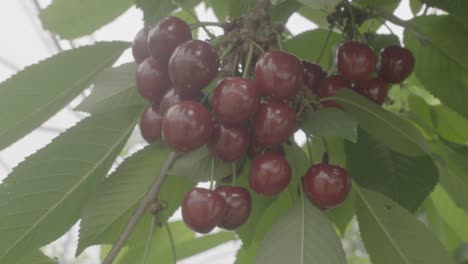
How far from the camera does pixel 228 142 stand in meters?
0.92

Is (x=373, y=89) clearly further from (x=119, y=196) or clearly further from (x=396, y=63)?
(x=119, y=196)

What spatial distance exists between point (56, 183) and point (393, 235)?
25.6 inches

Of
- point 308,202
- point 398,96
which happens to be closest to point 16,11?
point 398,96

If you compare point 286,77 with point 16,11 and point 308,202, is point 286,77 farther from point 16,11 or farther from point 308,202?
point 16,11

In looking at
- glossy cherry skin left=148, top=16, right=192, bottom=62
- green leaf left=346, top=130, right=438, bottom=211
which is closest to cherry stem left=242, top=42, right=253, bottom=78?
glossy cherry skin left=148, top=16, right=192, bottom=62

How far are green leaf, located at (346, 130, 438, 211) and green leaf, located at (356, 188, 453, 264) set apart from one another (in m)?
0.04

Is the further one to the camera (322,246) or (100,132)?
(100,132)

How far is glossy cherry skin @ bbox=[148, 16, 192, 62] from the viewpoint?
0.98 m

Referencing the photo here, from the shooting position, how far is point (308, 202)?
40.8 inches

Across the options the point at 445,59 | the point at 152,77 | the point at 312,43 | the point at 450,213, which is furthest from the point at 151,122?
the point at 450,213

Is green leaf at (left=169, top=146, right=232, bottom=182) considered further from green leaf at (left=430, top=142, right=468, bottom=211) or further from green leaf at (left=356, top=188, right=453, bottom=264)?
green leaf at (left=430, top=142, right=468, bottom=211)

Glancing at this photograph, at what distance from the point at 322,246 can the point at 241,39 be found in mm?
392

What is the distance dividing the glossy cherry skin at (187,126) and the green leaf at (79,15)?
65cm

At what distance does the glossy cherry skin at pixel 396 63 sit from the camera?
47.6 inches
